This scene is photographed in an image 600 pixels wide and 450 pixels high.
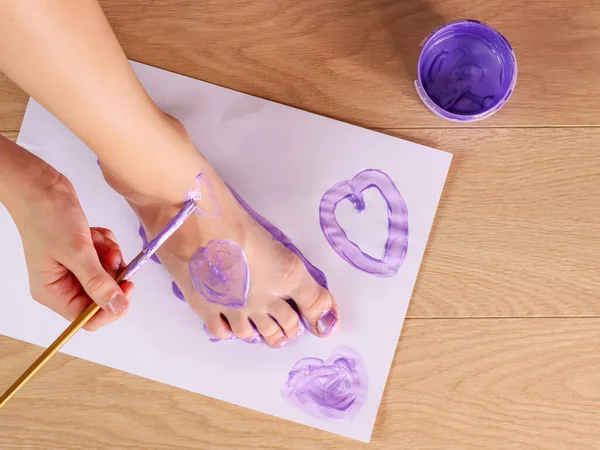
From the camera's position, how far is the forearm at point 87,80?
42cm

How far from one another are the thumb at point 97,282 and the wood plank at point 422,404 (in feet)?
0.58

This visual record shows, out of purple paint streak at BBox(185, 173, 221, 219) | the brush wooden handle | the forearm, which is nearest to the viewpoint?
the forearm

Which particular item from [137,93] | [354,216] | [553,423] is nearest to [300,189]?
[354,216]

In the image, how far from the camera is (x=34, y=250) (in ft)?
1.94

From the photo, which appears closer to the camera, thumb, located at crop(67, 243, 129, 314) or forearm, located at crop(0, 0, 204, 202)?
forearm, located at crop(0, 0, 204, 202)

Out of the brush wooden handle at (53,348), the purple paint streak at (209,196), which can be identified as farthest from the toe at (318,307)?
the brush wooden handle at (53,348)

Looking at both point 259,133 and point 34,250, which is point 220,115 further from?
point 34,250

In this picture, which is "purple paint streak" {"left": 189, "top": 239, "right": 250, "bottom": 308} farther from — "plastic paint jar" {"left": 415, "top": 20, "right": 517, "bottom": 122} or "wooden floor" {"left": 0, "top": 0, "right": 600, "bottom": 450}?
"plastic paint jar" {"left": 415, "top": 20, "right": 517, "bottom": 122}

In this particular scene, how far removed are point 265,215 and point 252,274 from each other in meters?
0.07

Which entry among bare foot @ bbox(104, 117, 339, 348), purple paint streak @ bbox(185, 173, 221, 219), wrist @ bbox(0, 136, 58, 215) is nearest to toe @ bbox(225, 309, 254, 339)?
bare foot @ bbox(104, 117, 339, 348)

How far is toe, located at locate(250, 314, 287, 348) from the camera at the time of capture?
2.24 ft

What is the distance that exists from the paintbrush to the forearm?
5 cm

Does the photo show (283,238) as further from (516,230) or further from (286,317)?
(516,230)

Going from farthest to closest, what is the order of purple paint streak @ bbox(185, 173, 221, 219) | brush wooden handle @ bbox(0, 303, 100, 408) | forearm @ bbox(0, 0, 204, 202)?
purple paint streak @ bbox(185, 173, 221, 219) < brush wooden handle @ bbox(0, 303, 100, 408) < forearm @ bbox(0, 0, 204, 202)
